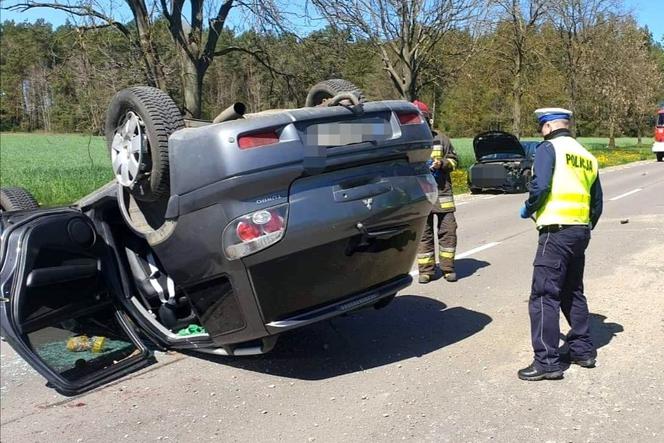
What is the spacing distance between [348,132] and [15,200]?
284 cm

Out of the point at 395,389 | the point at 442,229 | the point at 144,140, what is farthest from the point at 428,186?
the point at 442,229

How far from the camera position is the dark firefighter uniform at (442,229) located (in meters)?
6.70

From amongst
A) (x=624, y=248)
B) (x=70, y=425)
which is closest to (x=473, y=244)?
(x=624, y=248)

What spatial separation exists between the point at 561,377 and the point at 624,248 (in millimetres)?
4856

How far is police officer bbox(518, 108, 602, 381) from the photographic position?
394 cm

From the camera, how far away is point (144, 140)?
12.2 feet

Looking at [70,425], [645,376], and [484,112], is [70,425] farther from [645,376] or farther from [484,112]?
[484,112]

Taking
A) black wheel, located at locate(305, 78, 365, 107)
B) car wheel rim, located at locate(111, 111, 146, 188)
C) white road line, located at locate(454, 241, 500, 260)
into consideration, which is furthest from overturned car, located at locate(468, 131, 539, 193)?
car wheel rim, located at locate(111, 111, 146, 188)

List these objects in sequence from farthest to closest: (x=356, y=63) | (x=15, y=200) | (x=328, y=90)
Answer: (x=356, y=63) < (x=15, y=200) < (x=328, y=90)

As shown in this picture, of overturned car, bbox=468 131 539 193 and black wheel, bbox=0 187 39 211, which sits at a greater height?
black wheel, bbox=0 187 39 211

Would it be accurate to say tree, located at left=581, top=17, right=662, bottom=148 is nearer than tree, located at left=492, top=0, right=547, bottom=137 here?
No

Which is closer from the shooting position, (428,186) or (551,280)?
(551,280)

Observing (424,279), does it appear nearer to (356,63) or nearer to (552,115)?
(552,115)

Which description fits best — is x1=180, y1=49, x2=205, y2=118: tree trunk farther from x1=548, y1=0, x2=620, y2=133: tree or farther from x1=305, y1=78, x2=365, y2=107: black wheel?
x1=548, y1=0, x2=620, y2=133: tree
